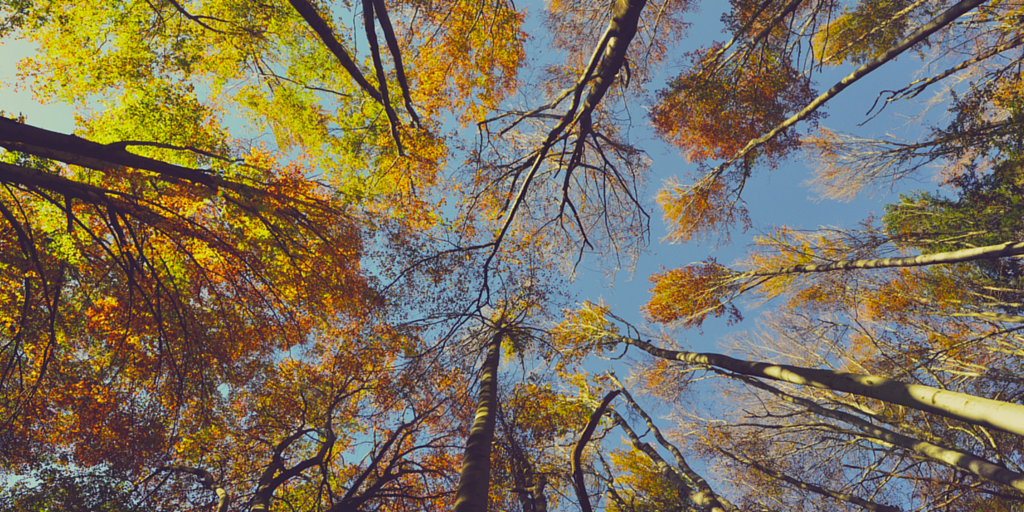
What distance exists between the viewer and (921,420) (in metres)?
8.12

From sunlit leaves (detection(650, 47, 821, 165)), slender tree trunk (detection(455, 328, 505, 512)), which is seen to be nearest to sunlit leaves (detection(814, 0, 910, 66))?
sunlit leaves (detection(650, 47, 821, 165))

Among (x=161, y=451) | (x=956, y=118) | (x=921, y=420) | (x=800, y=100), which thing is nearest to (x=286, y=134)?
(x=161, y=451)

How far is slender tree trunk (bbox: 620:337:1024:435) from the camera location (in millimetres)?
2148

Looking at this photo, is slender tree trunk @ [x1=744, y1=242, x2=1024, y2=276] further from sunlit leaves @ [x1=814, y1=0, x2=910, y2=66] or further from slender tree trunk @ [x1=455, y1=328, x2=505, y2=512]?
slender tree trunk @ [x1=455, y1=328, x2=505, y2=512]

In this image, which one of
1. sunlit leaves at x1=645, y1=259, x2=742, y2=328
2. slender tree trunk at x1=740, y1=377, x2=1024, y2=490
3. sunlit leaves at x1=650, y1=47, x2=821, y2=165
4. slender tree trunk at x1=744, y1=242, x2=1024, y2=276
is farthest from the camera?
sunlit leaves at x1=645, y1=259, x2=742, y2=328

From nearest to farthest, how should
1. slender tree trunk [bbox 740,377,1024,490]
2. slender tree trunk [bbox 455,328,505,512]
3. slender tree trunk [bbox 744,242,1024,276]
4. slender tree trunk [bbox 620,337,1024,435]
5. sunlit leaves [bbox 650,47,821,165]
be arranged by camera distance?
slender tree trunk [bbox 620,337,1024,435] < slender tree trunk [bbox 455,328,505,512] < slender tree trunk [bbox 740,377,1024,490] < slender tree trunk [bbox 744,242,1024,276] < sunlit leaves [bbox 650,47,821,165]

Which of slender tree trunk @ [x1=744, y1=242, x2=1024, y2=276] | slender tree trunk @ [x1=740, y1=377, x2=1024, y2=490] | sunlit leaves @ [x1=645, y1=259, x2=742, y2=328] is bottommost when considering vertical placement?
slender tree trunk @ [x1=740, y1=377, x2=1024, y2=490]

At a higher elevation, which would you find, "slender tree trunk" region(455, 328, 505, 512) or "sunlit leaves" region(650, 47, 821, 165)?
"sunlit leaves" region(650, 47, 821, 165)

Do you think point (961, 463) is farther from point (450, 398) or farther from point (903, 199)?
point (903, 199)

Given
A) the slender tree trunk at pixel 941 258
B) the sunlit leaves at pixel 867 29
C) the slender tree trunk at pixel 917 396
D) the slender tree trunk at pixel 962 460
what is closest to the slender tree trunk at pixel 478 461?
the slender tree trunk at pixel 917 396

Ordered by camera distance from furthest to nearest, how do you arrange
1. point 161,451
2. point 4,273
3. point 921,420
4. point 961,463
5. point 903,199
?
point 903,199
point 921,420
point 161,451
point 4,273
point 961,463

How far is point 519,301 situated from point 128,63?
32.7 ft

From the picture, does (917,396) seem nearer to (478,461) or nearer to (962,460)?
(962,460)

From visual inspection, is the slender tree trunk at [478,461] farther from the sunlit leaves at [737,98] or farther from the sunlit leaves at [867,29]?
the sunlit leaves at [867,29]
